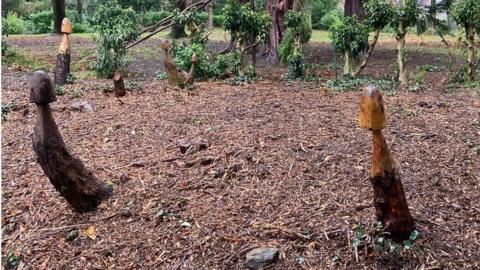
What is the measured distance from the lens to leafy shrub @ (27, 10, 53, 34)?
891 inches

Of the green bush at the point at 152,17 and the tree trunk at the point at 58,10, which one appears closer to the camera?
the tree trunk at the point at 58,10

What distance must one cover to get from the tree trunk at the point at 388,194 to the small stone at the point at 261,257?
1.78ft

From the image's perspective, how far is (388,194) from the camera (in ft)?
7.62

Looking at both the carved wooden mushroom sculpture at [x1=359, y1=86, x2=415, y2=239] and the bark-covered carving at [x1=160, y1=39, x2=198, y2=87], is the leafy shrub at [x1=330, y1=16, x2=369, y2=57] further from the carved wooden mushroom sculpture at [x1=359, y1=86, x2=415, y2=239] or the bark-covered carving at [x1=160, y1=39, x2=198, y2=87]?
the carved wooden mushroom sculpture at [x1=359, y1=86, x2=415, y2=239]

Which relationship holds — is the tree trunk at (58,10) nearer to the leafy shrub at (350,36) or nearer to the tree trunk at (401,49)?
the leafy shrub at (350,36)

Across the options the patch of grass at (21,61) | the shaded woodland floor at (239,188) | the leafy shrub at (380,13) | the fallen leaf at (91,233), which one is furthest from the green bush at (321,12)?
the fallen leaf at (91,233)

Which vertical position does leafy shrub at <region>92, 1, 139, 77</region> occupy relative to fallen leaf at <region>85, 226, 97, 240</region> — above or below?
above

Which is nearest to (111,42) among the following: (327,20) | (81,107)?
(81,107)

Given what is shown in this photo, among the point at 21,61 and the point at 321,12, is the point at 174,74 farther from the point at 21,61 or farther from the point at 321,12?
the point at 321,12

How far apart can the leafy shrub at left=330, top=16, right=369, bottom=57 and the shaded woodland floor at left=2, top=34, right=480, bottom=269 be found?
2738 millimetres

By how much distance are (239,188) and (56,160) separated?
1119 millimetres

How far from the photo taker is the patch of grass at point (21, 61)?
10.3 metres

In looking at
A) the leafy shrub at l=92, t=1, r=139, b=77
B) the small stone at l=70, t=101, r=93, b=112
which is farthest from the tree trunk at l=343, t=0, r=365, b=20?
the small stone at l=70, t=101, r=93, b=112

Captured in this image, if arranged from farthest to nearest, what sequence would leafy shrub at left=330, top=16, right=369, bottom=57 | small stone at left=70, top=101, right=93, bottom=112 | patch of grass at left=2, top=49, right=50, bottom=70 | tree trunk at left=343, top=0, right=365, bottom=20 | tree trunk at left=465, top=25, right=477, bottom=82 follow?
tree trunk at left=343, top=0, right=365, bottom=20 → patch of grass at left=2, top=49, right=50, bottom=70 → leafy shrub at left=330, top=16, right=369, bottom=57 → tree trunk at left=465, top=25, right=477, bottom=82 → small stone at left=70, top=101, right=93, bottom=112
